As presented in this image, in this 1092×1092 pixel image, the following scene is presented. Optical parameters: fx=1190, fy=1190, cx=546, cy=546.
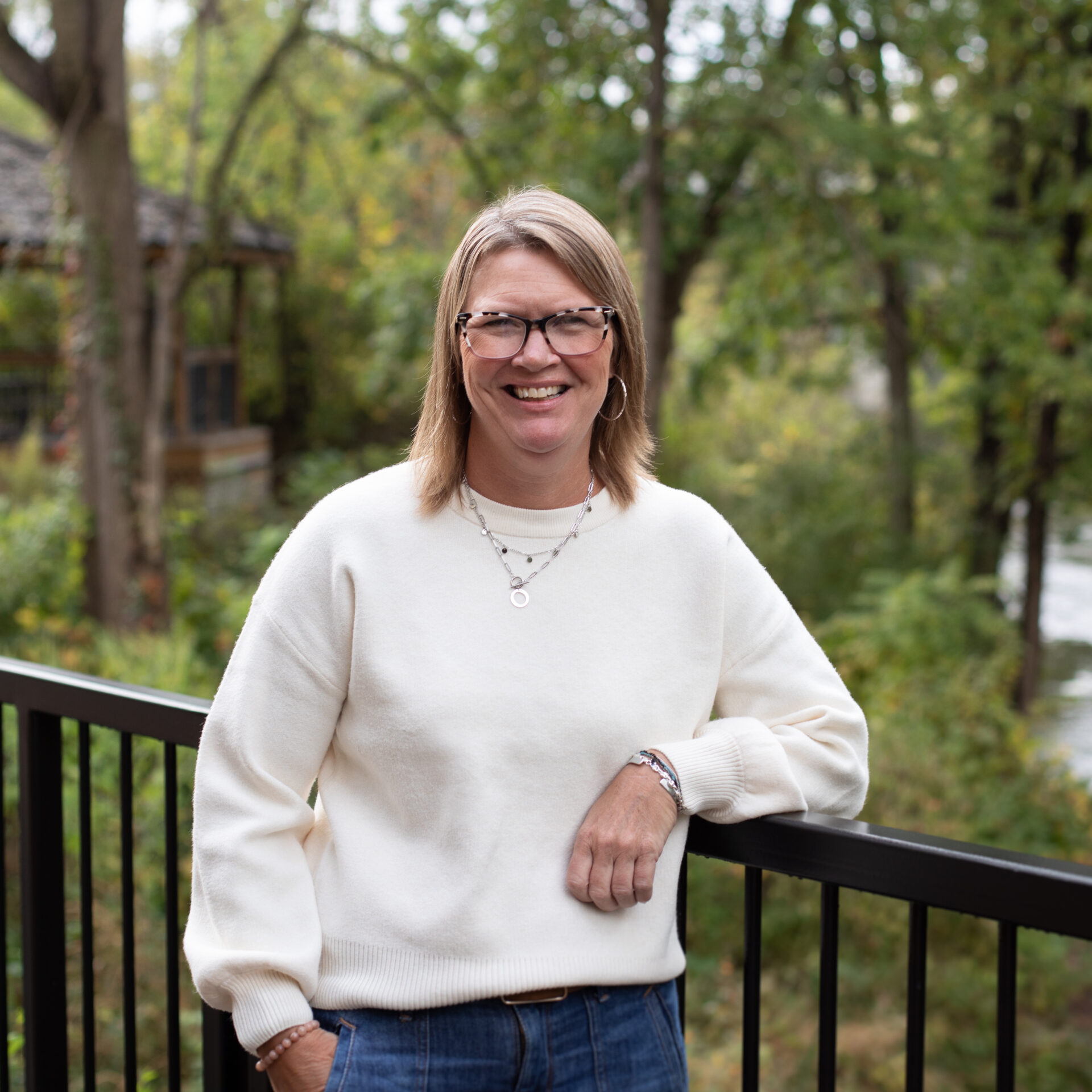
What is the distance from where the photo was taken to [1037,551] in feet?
39.1

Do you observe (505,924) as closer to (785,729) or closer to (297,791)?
(297,791)

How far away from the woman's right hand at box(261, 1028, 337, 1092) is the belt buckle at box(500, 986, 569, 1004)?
8.7 inches

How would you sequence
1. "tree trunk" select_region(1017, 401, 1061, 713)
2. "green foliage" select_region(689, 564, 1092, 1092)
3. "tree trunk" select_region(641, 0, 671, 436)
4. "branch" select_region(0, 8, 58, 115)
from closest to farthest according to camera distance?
1. "green foliage" select_region(689, 564, 1092, 1092)
2. "branch" select_region(0, 8, 58, 115)
3. "tree trunk" select_region(641, 0, 671, 436)
4. "tree trunk" select_region(1017, 401, 1061, 713)

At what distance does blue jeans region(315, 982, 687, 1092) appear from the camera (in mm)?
1428

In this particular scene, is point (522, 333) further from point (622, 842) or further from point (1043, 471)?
point (1043, 471)

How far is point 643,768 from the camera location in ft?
4.88

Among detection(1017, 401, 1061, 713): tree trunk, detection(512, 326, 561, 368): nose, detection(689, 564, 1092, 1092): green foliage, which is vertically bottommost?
detection(689, 564, 1092, 1092): green foliage

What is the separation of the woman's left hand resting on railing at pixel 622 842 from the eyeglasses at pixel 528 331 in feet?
1.77

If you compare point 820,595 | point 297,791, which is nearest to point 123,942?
point 297,791

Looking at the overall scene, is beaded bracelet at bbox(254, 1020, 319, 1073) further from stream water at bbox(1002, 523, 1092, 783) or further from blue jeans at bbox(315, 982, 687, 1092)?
stream water at bbox(1002, 523, 1092, 783)

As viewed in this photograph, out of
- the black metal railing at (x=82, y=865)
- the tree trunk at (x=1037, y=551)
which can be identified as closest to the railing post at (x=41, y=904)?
the black metal railing at (x=82, y=865)

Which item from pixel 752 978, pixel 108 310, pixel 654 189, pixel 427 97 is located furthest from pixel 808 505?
pixel 752 978

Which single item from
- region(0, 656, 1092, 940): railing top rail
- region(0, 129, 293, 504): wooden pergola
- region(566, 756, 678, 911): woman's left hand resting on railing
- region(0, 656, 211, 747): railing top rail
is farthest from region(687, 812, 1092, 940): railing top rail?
region(0, 129, 293, 504): wooden pergola

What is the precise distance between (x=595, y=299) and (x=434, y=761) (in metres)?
0.61
